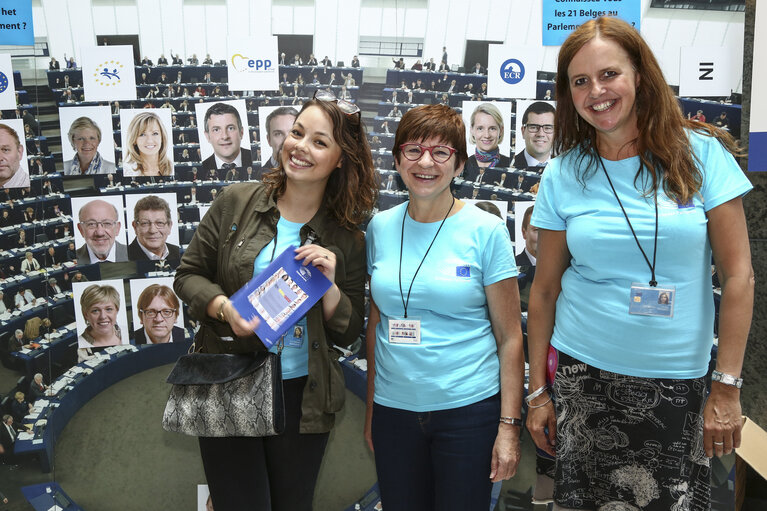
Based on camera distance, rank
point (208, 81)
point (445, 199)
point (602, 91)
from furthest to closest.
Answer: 1. point (208, 81)
2. point (445, 199)
3. point (602, 91)

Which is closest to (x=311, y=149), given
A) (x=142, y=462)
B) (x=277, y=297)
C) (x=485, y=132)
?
(x=277, y=297)

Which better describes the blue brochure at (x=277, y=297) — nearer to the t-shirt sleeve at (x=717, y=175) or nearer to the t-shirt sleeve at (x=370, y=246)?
the t-shirt sleeve at (x=370, y=246)

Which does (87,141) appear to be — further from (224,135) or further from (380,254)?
(380,254)

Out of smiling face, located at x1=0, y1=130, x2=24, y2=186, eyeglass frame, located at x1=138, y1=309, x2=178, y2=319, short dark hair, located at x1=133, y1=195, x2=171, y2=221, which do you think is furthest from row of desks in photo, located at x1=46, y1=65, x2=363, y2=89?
eyeglass frame, located at x1=138, y1=309, x2=178, y2=319

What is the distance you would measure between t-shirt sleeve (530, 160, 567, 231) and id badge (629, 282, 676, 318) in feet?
0.84

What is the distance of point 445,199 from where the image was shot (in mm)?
1664

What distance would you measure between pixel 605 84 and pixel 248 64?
62.7 inches

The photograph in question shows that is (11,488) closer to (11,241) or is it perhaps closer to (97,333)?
(97,333)

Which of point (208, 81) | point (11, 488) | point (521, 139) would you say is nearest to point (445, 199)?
point (521, 139)

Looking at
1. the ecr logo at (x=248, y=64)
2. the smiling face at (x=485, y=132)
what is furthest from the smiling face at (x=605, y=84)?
the ecr logo at (x=248, y=64)

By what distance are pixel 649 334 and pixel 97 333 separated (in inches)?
88.3

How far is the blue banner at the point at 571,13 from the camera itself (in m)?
2.35

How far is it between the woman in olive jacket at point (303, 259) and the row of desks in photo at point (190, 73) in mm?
826

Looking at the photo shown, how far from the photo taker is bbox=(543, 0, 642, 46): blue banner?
2350 millimetres
